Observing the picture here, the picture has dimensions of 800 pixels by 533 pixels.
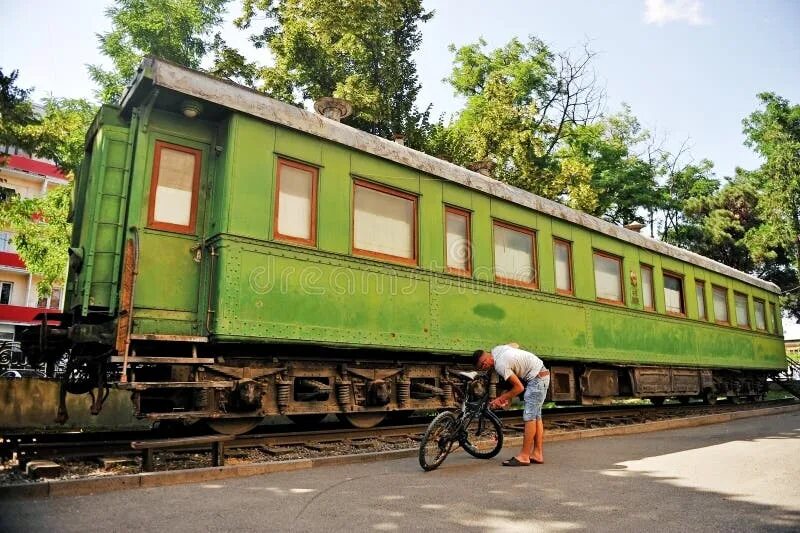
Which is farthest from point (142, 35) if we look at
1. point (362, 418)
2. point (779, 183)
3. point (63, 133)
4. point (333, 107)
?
point (779, 183)

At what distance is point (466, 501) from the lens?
171 inches

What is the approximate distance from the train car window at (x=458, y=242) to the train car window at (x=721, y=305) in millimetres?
9199

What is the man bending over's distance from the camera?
237 inches

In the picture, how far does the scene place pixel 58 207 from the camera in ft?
53.1

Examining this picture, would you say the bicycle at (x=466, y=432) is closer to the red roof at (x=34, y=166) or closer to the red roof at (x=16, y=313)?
the red roof at (x=16, y=313)

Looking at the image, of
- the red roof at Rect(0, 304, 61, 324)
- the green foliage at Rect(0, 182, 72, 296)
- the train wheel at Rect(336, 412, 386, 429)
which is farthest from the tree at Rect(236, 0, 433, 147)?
the red roof at Rect(0, 304, 61, 324)

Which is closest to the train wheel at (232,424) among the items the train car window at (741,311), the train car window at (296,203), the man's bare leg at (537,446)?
the train car window at (296,203)

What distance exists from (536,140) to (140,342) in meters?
19.6

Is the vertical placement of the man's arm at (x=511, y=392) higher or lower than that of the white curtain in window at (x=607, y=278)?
lower

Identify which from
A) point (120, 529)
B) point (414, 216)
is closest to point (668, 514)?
point (120, 529)

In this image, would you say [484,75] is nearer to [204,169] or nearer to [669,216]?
[669,216]

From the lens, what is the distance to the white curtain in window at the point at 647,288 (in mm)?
11770

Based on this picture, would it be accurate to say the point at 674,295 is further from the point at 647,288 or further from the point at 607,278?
the point at 607,278

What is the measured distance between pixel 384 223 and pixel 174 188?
249 centimetres
